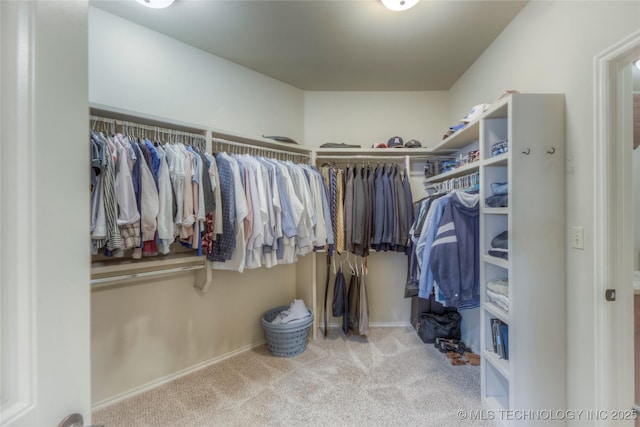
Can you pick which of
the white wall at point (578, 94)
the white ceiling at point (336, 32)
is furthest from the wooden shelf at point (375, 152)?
the white wall at point (578, 94)

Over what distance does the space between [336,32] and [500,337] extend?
2229mm

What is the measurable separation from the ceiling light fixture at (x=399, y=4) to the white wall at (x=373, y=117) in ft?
4.01

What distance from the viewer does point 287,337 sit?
2.25 metres

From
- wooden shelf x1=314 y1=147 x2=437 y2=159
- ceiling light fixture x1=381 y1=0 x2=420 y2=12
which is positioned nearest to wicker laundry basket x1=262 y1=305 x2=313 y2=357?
wooden shelf x1=314 y1=147 x2=437 y2=159

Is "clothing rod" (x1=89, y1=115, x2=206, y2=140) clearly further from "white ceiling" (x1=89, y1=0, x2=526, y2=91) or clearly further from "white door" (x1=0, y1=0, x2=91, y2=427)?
"white door" (x1=0, y1=0, x2=91, y2=427)

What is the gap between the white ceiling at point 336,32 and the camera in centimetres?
171

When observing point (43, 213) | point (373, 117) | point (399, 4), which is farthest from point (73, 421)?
point (373, 117)

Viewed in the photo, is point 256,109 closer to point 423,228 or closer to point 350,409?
point 423,228

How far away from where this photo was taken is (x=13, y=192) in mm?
402

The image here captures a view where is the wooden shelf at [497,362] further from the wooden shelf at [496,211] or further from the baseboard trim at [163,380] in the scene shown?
the baseboard trim at [163,380]

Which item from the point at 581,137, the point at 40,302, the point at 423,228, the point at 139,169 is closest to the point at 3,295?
the point at 40,302

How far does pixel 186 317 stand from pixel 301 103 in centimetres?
228

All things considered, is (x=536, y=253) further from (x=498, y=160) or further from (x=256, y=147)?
(x=256, y=147)

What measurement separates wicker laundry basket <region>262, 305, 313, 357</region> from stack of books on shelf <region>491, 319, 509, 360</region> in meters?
1.35
